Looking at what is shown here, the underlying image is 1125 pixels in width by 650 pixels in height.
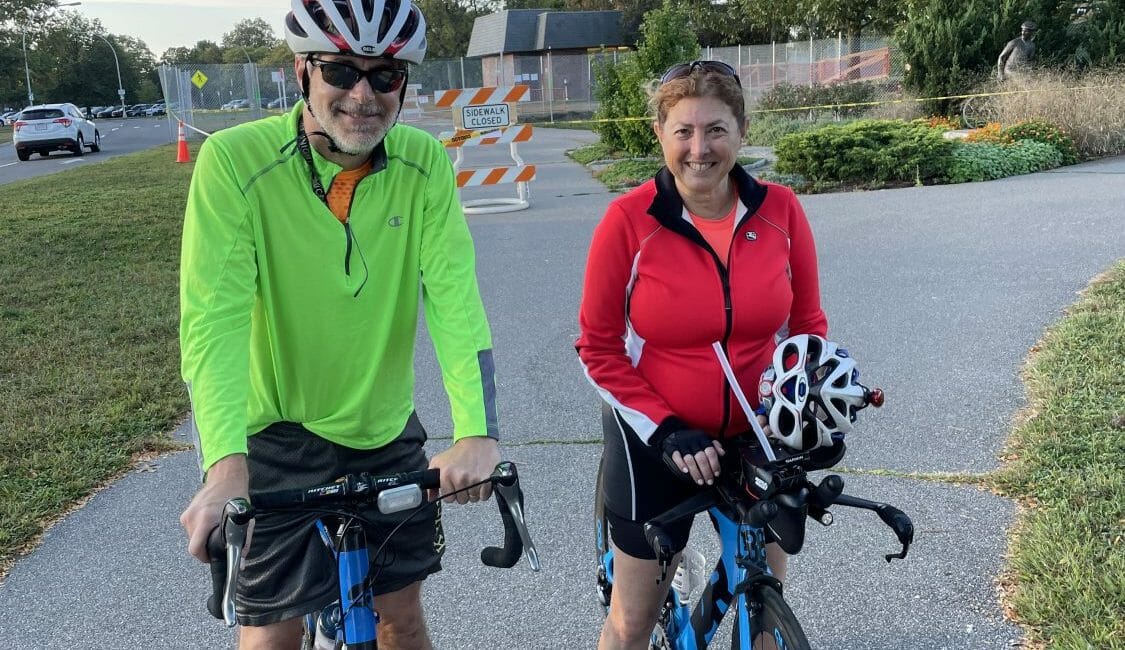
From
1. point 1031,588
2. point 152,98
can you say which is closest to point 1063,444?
point 1031,588

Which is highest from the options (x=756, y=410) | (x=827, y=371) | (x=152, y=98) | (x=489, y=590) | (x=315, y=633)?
(x=152, y=98)

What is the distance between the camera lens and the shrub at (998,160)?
14.3m

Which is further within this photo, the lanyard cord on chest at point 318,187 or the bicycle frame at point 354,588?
the lanyard cord on chest at point 318,187

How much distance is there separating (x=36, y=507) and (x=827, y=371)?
4202mm

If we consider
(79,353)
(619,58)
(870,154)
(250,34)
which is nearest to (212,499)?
(79,353)

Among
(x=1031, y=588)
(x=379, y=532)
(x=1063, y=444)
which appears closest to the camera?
(x=379, y=532)

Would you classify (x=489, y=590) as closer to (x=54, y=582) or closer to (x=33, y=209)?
(x=54, y=582)

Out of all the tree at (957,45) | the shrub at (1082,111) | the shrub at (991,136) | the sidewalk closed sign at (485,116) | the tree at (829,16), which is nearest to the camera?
the sidewalk closed sign at (485,116)

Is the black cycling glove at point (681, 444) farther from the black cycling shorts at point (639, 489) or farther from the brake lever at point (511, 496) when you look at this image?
the brake lever at point (511, 496)

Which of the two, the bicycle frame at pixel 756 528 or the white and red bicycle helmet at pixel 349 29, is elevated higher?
the white and red bicycle helmet at pixel 349 29

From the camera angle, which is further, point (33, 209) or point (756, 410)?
point (33, 209)

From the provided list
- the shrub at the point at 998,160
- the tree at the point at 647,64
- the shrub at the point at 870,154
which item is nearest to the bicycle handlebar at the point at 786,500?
the shrub at the point at 870,154

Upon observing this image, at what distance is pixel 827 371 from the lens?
207 centimetres

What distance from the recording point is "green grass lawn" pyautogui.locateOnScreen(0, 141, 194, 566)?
198 inches
